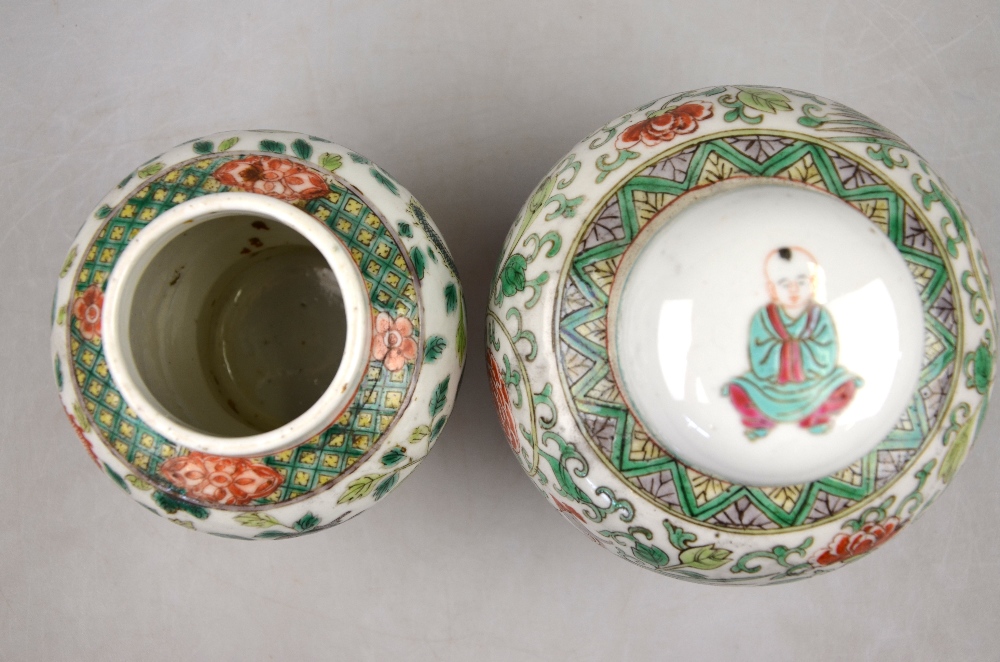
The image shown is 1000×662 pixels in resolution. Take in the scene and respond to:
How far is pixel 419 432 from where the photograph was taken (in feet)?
2.39

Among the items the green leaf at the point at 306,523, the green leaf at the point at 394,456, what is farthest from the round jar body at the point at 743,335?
the green leaf at the point at 306,523

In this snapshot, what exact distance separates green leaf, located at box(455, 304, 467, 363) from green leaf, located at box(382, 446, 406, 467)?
0.40 feet

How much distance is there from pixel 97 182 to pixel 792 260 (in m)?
1.03

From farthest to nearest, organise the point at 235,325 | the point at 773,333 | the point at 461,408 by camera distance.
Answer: the point at 461,408, the point at 235,325, the point at 773,333

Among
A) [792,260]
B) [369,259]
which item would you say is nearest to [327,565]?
[369,259]

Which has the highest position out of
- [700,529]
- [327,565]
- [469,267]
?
[469,267]

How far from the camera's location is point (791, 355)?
0.56 meters

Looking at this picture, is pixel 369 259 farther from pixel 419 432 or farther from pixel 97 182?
pixel 97 182

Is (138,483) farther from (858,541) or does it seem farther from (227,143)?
(858,541)

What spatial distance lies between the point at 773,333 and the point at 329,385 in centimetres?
43

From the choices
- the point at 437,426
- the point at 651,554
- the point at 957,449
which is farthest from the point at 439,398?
the point at 957,449

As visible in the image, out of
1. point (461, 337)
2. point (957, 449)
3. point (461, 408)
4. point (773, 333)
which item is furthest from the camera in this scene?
point (461, 408)

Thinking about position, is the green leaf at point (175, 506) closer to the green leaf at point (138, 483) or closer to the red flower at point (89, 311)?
the green leaf at point (138, 483)

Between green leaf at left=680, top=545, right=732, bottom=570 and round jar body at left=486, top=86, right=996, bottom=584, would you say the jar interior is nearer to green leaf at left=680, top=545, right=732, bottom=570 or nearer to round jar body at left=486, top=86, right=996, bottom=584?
round jar body at left=486, top=86, right=996, bottom=584
